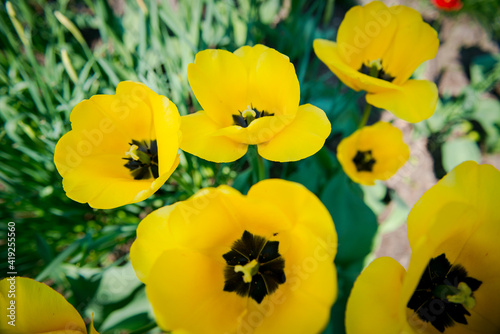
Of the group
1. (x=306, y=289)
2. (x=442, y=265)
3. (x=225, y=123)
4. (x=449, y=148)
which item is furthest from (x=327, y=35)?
(x=306, y=289)

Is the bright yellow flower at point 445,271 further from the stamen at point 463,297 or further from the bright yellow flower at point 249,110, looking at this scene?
the bright yellow flower at point 249,110

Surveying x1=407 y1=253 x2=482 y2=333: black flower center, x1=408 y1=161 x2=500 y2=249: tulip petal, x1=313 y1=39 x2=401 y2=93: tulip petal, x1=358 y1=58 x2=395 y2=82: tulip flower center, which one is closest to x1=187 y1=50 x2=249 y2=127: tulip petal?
x1=313 y1=39 x2=401 y2=93: tulip petal

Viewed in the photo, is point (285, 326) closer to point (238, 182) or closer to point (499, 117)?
point (238, 182)

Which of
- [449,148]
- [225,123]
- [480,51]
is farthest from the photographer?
[480,51]

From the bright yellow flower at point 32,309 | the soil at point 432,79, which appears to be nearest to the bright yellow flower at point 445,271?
the bright yellow flower at point 32,309

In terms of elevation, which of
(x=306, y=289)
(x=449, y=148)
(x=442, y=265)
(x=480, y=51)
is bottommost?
(x=449, y=148)

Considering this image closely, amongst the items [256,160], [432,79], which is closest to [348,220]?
[256,160]
